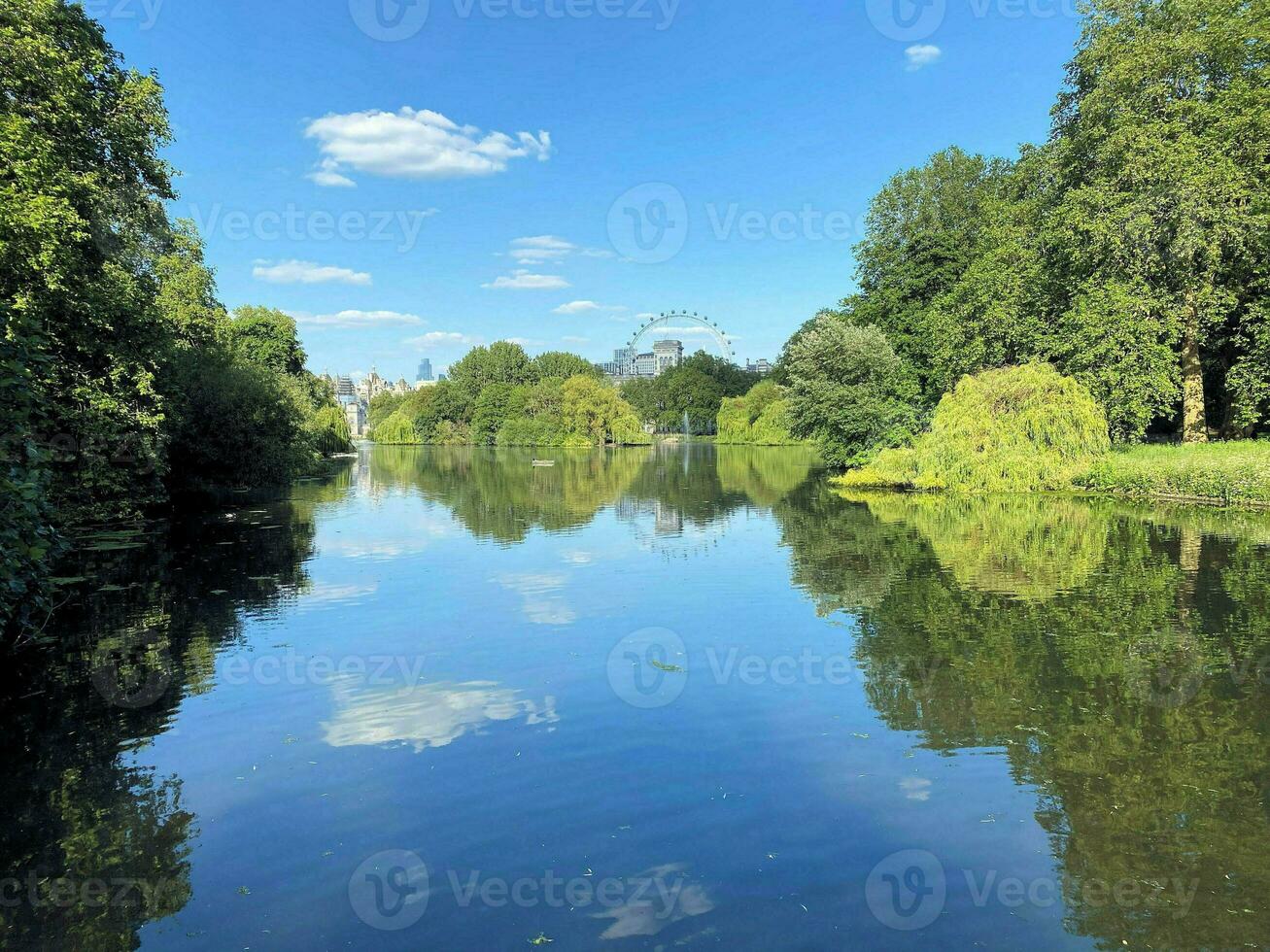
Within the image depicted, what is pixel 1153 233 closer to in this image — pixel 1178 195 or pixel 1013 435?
pixel 1178 195

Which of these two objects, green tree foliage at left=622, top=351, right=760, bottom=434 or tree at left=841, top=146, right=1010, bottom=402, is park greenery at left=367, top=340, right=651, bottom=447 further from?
tree at left=841, top=146, right=1010, bottom=402

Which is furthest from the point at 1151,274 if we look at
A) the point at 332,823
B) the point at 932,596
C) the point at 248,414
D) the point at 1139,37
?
the point at 248,414

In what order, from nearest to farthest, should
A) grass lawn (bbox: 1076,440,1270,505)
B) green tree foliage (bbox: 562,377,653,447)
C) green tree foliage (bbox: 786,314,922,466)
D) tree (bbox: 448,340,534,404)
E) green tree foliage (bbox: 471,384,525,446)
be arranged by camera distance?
grass lawn (bbox: 1076,440,1270,505) → green tree foliage (bbox: 786,314,922,466) → green tree foliage (bbox: 562,377,653,447) → green tree foliage (bbox: 471,384,525,446) → tree (bbox: 448,340,534,404)

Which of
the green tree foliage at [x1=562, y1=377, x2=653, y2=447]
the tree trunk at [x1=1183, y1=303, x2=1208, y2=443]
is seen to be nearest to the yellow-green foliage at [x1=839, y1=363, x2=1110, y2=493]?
the tree trunk at [x1=1183, y1=303, x2=1208, y2=443]

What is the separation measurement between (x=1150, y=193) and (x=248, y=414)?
124ft

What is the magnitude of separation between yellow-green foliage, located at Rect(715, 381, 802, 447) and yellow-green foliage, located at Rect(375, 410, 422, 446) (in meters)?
54.5

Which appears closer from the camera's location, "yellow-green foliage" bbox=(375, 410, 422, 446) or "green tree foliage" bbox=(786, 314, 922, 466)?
"green tree foliage" bbox=(786, 314, 922, 466)

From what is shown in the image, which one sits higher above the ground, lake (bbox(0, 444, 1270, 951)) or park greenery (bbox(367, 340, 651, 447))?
park greenery (bbox(367, 340, 651, 447))

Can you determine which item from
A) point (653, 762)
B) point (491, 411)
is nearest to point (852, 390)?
point (653, 762)

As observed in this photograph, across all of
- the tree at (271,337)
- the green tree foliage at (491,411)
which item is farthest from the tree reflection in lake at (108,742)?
the green tree foliage at (491,411)

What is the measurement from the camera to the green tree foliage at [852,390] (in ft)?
136

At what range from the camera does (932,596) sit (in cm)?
1410

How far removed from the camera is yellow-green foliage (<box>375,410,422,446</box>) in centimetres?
13575

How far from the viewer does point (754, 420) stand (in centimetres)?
11419
